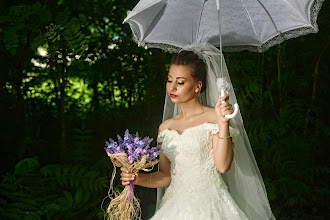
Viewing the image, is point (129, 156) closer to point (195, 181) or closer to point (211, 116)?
point (195, 181)

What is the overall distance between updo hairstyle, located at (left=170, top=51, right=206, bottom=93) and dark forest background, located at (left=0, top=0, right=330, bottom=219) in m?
1.71

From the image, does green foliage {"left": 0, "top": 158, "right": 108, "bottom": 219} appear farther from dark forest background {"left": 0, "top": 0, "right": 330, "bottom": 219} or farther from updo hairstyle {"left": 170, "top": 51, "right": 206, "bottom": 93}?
updo hairstyle {"left": 170, "top": 51, "right": 206, "bottom": 93}

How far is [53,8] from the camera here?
453 cm

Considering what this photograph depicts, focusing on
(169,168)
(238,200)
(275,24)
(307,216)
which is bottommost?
(307,216)

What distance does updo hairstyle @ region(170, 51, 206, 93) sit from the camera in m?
2.87

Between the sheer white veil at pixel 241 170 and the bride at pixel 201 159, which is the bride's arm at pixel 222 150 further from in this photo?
the sheer white veil at pixel 241 170

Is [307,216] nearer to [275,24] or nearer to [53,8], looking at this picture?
[275,24]

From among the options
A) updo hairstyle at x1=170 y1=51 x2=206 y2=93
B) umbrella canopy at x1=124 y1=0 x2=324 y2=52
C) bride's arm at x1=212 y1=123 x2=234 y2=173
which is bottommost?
bride's arm at x1=212 y1=123 x2=234 y2=173

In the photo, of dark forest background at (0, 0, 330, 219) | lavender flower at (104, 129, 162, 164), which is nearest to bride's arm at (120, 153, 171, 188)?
lavender flower at (104, 129, 162, 164)

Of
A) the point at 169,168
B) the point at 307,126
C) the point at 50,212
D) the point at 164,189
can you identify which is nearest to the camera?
the point at 169,168

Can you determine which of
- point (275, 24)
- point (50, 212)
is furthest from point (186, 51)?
point (50, 212)

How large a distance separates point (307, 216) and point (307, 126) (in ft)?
3.66

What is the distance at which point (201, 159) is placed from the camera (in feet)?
9.24

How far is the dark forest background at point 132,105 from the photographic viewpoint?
4652 millimetres
